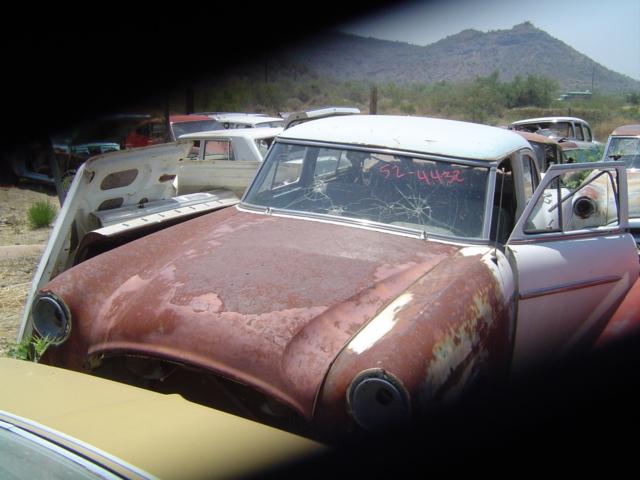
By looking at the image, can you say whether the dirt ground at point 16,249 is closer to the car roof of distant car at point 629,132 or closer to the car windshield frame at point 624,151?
the car windshield frame at point 624,151

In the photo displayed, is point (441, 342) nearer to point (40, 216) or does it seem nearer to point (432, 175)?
point (432, 175)

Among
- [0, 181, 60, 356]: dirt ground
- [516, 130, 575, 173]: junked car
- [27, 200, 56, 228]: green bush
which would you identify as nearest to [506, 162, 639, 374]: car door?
[0, 181, 60, 356]: dirt ground

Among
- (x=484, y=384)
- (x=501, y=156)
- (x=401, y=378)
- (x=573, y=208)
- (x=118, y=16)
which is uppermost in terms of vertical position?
(x=118, y=16)

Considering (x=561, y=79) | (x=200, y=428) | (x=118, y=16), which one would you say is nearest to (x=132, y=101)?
(x=118, y=16)

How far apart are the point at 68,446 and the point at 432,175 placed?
8.84ft

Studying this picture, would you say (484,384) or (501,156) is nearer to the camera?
(484,384)

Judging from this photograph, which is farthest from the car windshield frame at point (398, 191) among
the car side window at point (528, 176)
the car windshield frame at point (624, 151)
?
the car windshield frame at point (624, 151)

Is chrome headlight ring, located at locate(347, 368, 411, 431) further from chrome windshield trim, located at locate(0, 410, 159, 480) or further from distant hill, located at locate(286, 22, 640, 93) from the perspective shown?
distant hill, located at locate(286, 22, 640, 93)

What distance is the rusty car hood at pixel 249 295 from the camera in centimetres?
264

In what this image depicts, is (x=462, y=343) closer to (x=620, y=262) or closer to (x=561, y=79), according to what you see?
(x=620, y=262)

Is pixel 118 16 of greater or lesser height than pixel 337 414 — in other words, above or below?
above

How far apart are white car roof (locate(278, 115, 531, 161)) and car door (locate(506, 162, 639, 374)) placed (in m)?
0.45

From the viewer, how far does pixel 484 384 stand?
2.98m

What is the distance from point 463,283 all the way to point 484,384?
1.50 ft
